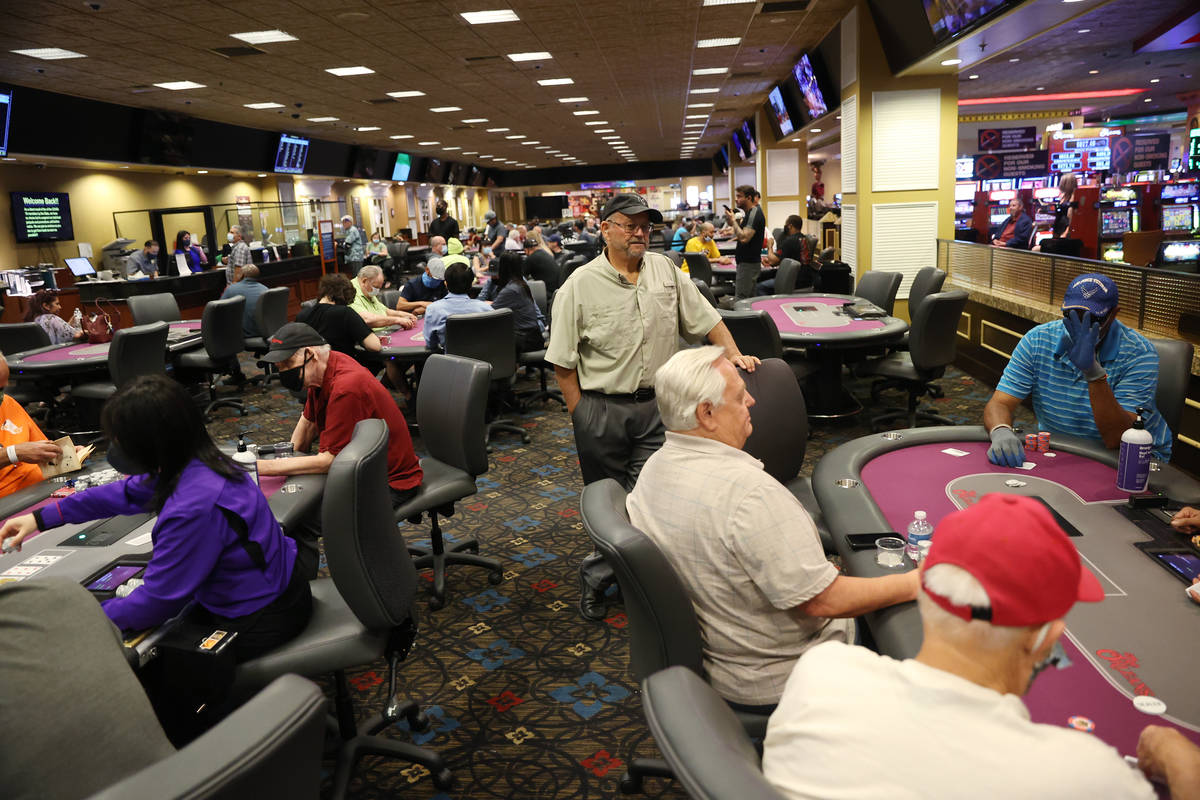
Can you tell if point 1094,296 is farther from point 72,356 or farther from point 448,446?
point 72,356

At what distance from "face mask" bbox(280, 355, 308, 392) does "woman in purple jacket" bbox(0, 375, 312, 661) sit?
100 cm

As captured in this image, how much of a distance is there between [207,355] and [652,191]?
130ft

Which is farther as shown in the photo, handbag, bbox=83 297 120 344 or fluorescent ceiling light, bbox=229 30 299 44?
fluorescent ceiling light, bbox=229 30 299 44

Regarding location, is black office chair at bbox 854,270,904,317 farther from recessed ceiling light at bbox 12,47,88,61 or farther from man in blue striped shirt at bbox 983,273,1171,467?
recessed ceiling light at bbox 12,47,88,61

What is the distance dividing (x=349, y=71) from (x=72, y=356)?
4.97 metres

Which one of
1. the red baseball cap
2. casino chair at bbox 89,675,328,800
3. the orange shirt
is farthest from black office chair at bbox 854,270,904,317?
casino chair at bbox 89,675,328,800

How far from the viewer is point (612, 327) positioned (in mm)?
3246

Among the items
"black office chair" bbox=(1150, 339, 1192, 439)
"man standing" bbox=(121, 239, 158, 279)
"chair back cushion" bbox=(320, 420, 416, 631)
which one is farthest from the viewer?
"man standing" bbox=(121, 239, 158, 279)

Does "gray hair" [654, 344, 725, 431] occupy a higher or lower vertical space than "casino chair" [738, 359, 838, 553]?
higher

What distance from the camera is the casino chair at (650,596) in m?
1.62

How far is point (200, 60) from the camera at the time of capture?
27.9ft

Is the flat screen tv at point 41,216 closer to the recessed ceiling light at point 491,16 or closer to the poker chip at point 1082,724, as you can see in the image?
the recessed ceiling light at point 491,16

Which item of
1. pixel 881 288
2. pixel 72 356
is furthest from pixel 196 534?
pixel 881 288

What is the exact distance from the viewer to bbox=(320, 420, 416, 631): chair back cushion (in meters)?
2.10
